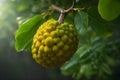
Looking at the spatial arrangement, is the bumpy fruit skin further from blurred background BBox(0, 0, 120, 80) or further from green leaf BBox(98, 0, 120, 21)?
blurred background BBox(0, 0, 120, 80)

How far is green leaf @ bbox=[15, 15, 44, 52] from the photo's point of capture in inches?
51.1

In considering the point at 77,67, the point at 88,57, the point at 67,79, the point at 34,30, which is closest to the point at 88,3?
the point at 34,30

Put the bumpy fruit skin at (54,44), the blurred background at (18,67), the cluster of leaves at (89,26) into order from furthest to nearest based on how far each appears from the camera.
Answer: the blurred background at (18,67) → the cluster of leaves at (89,26) → the bumpy fruit skin at (54,44)

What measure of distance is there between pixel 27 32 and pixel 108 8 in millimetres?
300

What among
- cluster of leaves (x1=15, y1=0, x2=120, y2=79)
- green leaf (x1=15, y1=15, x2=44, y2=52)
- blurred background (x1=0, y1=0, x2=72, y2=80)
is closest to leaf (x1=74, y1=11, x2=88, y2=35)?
cluster of leaves (x1=15, y1=0, x2=120, y2=79)

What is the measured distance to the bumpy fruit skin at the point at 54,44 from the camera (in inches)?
42.6

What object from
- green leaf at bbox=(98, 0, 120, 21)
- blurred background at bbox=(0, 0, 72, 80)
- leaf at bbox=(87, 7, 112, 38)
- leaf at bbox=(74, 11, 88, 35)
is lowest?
blurred background at bbox=(0, 0, 72, 80)

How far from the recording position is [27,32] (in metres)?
1.32

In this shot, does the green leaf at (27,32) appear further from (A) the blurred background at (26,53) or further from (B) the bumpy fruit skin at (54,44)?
(B) the bumpy fruit skin at (54,44)

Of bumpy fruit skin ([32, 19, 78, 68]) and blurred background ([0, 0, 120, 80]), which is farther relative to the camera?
blurred background ([0, 0, 120, 80])

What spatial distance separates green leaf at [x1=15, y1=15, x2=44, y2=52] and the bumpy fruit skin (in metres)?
0.18

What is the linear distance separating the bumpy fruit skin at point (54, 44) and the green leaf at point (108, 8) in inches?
4.9

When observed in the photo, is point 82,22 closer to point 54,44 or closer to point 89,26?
point 54,44

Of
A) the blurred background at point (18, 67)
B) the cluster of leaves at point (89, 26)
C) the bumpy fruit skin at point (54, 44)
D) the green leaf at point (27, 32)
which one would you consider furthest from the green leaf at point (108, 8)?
the blurred background at point (18, 67)
